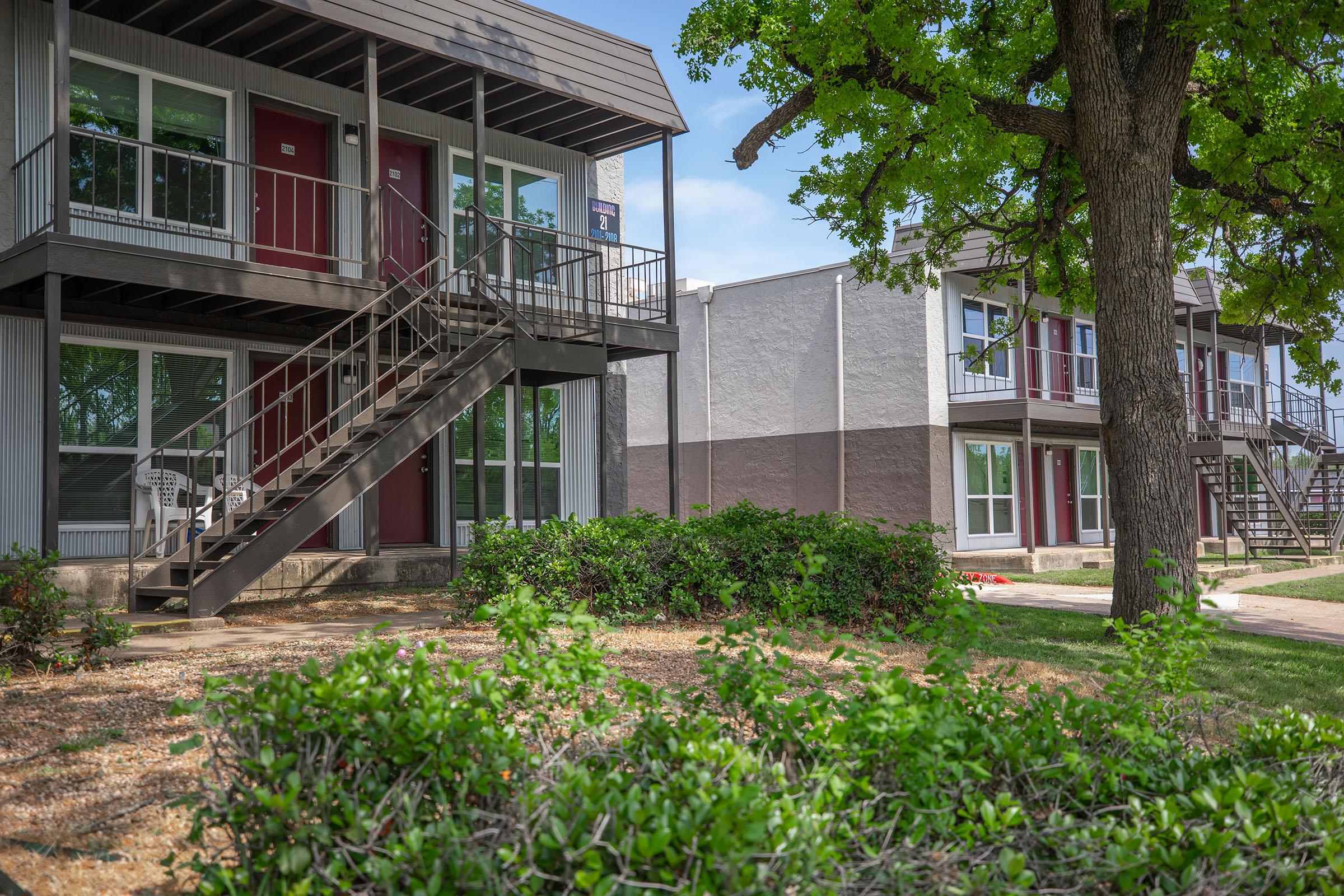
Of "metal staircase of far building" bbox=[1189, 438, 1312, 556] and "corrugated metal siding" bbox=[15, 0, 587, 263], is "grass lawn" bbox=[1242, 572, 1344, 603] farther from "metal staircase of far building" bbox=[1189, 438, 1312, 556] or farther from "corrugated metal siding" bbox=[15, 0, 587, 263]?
"corrugated metal siding" bbox=[15, 0, 587, 263]

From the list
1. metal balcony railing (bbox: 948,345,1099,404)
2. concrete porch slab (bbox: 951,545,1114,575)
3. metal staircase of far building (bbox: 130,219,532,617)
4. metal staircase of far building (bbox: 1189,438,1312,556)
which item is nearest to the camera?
metal staircase of far building (bbox: 130,219,532,617)

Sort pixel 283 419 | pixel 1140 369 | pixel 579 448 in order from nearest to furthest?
pixel 1140 369 → pixel 283 419 → pixel 579 448

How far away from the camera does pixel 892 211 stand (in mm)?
12273

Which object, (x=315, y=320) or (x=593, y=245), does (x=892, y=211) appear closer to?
(x=593, y=245)

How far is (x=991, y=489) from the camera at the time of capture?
20000mm

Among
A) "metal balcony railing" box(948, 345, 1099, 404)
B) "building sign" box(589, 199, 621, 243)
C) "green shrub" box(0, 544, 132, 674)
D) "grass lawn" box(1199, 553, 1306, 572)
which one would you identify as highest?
"building sign" box(589, 199, 621, 243)

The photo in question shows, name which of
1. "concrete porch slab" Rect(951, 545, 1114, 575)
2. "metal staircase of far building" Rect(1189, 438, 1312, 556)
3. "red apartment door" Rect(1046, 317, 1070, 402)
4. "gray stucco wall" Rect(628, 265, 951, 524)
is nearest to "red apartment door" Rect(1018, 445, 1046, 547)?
"red apartment door" Rect(1046, 317, 1070, 402)

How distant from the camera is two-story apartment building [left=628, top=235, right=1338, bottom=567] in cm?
1869

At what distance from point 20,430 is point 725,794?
1037 centimetres

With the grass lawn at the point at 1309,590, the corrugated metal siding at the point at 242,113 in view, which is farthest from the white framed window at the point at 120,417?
the grass lawn at the point at 1309,590

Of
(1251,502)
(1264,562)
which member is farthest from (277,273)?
(1251,502)

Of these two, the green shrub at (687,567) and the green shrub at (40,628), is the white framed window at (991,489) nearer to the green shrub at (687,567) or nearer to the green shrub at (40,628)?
the green shrub at (687,567)

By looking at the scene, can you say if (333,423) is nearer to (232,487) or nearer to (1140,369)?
(232,487)

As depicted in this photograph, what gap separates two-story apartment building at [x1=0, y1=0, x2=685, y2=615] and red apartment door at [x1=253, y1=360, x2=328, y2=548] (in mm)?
41
